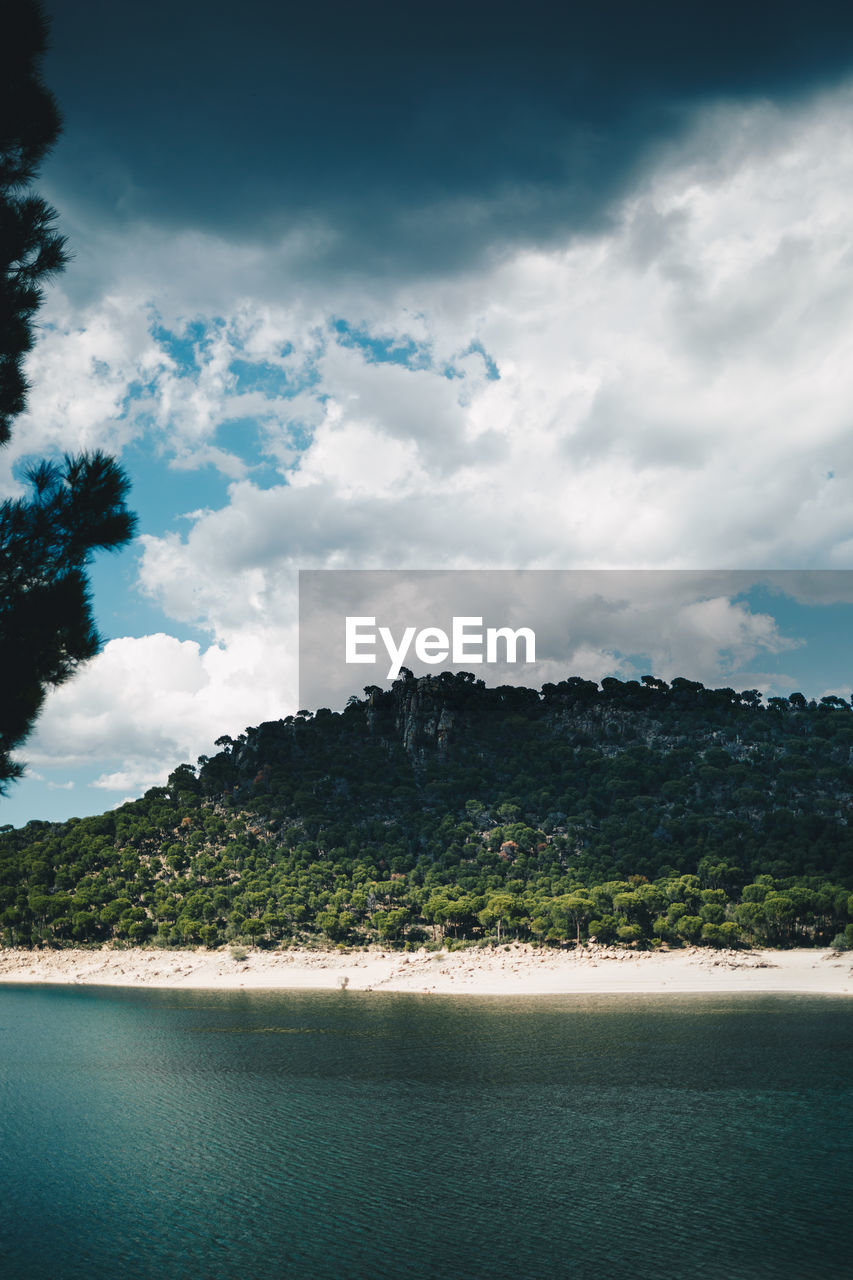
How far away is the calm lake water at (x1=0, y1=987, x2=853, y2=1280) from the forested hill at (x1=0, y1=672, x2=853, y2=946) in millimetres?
29820

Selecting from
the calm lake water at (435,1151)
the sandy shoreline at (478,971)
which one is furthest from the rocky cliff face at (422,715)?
the calm lake water at (435,1151)

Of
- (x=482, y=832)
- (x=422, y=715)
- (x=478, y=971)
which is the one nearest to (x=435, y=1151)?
(x=478, y=971)

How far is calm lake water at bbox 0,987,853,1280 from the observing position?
2211 centimetres

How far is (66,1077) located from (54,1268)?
25.6 metres

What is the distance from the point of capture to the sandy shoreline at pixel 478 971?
7238 cm

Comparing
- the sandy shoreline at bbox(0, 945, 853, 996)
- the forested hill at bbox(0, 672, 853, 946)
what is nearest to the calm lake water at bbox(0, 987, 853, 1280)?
the sandy shoreline at bbox(0, 945, 853, 996)

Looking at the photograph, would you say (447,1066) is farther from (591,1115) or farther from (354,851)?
(354,851)

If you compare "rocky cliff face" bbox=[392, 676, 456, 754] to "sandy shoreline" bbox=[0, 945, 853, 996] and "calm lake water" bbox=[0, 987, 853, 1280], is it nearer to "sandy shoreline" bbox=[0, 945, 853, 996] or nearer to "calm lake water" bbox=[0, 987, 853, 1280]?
"sandy shoreline" bbox=[0, 945, 853, 996]

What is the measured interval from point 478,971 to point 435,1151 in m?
49.9

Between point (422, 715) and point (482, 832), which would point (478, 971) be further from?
point (422, 715)

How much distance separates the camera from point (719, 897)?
8231cm

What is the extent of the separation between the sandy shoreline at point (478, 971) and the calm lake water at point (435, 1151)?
17.5 m

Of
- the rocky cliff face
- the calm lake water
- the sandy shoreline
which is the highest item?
the rocky cliff face

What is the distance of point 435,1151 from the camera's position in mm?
30250
